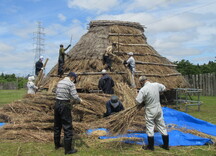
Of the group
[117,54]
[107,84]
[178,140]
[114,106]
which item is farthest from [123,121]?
[117,54]

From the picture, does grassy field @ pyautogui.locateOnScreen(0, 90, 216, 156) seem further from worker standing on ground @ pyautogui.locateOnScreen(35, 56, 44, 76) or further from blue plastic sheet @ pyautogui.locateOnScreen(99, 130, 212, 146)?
worker standing on ground @ pyautogui.locateOnScreen(35, 56, 44, 76)

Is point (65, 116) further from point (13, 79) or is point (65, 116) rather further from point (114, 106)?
point (13, 79)

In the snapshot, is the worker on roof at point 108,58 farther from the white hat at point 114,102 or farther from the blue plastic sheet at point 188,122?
the white hat at point 114,102

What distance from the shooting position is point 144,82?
500 cm

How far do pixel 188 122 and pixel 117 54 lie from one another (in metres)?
5.24

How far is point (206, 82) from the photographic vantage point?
17234mm

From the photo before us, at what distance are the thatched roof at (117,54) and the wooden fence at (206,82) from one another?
17.7 ft

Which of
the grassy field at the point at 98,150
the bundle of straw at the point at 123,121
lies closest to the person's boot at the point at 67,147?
the grassy field at the point at 98,150

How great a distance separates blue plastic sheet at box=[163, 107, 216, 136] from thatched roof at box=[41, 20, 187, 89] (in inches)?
113

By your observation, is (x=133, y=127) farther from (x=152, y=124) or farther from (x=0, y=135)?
(x=0, y=135)

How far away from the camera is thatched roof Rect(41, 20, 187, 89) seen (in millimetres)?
10734

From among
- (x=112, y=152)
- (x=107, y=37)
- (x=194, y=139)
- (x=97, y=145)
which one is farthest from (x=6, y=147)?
(x=107, y=37)

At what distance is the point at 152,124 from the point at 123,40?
26.2ft

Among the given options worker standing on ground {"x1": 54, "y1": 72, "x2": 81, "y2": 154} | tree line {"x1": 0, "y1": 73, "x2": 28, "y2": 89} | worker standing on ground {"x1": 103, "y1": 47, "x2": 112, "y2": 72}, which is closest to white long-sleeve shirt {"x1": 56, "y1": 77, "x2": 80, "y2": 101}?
worker standing on ground {"x1": 54, "y1": 72, "x2": 81, "y2": 154}
